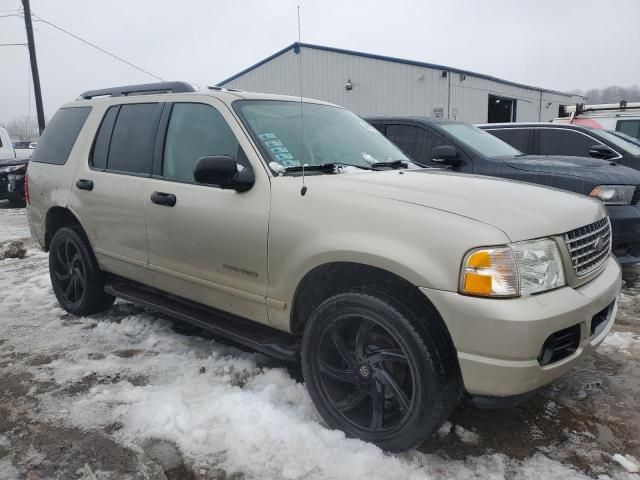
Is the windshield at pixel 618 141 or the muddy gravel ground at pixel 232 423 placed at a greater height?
the windshield at pixel 618 141

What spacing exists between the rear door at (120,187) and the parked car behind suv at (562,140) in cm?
571

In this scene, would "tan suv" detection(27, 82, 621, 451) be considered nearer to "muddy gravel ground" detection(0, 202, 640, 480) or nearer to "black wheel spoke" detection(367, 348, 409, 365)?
"black wheel spoke" detection(367, 348, 409, 365)

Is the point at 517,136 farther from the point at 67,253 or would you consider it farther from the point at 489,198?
the point at 67,253

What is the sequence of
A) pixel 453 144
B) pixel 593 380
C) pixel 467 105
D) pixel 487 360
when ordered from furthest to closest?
1. pixel 467 105
2. pixel 453 144
3. pixel 593 380
4. pixel 487 360

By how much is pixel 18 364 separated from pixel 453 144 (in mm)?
4613

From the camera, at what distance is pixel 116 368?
3477 mm

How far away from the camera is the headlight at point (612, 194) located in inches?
196

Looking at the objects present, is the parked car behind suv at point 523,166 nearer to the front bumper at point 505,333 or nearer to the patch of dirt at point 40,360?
the front bumper at point 505,333

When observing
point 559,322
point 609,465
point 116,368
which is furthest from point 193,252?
point 609,465

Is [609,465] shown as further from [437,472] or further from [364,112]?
[364,112]

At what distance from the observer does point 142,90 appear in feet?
13.0

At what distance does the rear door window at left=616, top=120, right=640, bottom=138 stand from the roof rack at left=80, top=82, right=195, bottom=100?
1097cm

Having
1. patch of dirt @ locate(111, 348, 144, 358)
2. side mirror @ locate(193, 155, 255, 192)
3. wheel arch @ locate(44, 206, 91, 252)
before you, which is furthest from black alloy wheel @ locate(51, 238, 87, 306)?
side mirror @ locate(193, 155, 255, 192)

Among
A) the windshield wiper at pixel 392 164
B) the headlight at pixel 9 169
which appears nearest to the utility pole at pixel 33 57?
the headlight at pixel 9 169
